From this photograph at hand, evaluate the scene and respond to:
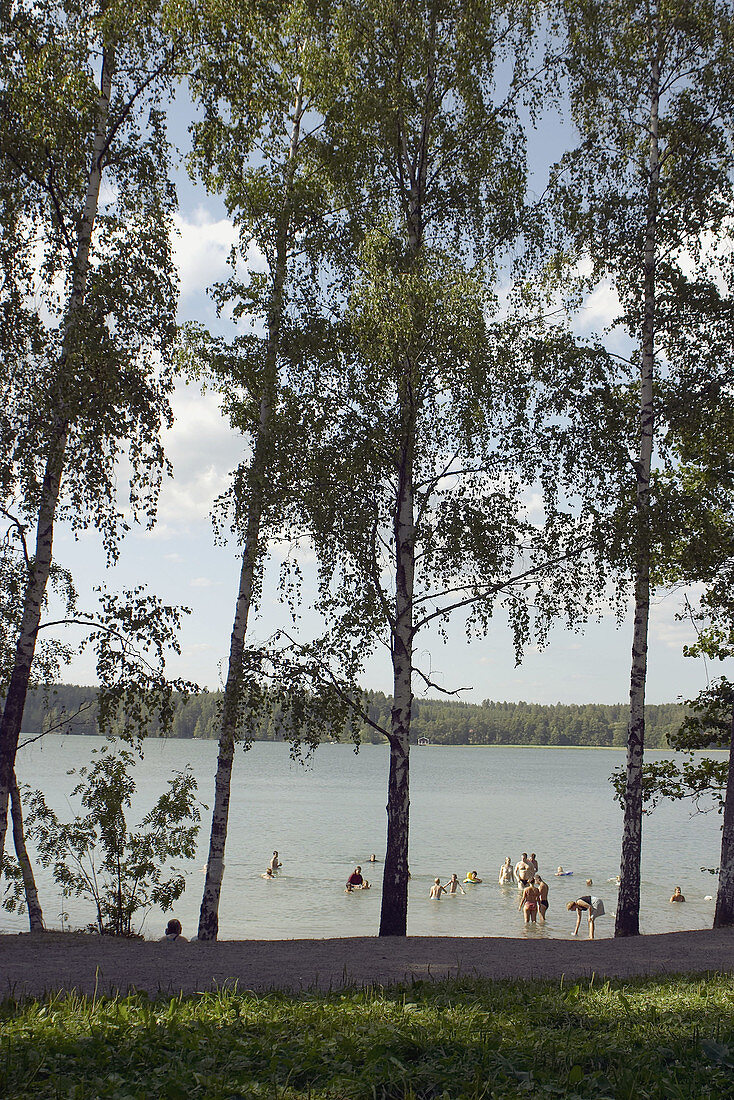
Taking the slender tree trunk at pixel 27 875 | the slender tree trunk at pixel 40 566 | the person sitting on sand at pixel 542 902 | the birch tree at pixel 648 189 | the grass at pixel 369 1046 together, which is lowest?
the person sitting on sand at pixel 542 902

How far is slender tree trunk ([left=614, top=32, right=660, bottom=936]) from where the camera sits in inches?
540

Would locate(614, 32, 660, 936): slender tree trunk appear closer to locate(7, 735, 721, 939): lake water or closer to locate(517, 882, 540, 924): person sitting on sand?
locate(7, 735, 721, 939): lake water

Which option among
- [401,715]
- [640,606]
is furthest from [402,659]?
[640,606]

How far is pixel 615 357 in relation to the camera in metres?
15.1

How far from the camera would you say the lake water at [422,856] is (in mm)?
24688

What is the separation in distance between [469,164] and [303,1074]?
14.6 m

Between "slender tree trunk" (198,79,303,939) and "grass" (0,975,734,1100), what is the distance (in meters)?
6.48

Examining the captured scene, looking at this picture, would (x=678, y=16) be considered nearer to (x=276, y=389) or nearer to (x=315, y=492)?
(x=276, y=389)

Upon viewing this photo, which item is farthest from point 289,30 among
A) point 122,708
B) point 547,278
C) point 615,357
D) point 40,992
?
point 40,992

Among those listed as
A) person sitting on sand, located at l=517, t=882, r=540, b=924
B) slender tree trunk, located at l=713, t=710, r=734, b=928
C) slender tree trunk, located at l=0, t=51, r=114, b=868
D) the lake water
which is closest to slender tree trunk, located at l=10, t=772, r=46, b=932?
slender tree trunk, located at l=0, t=51, r=114, b=868

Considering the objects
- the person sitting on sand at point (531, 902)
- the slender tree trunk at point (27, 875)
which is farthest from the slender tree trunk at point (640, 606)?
the person sitting on sand at point (531, 902)

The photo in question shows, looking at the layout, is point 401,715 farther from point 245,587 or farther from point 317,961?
point 317,961

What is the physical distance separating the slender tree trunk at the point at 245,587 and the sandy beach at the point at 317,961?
160 cm

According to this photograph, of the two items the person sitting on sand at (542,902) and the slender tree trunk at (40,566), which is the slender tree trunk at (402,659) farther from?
the person sitting on sand at (542,902)
